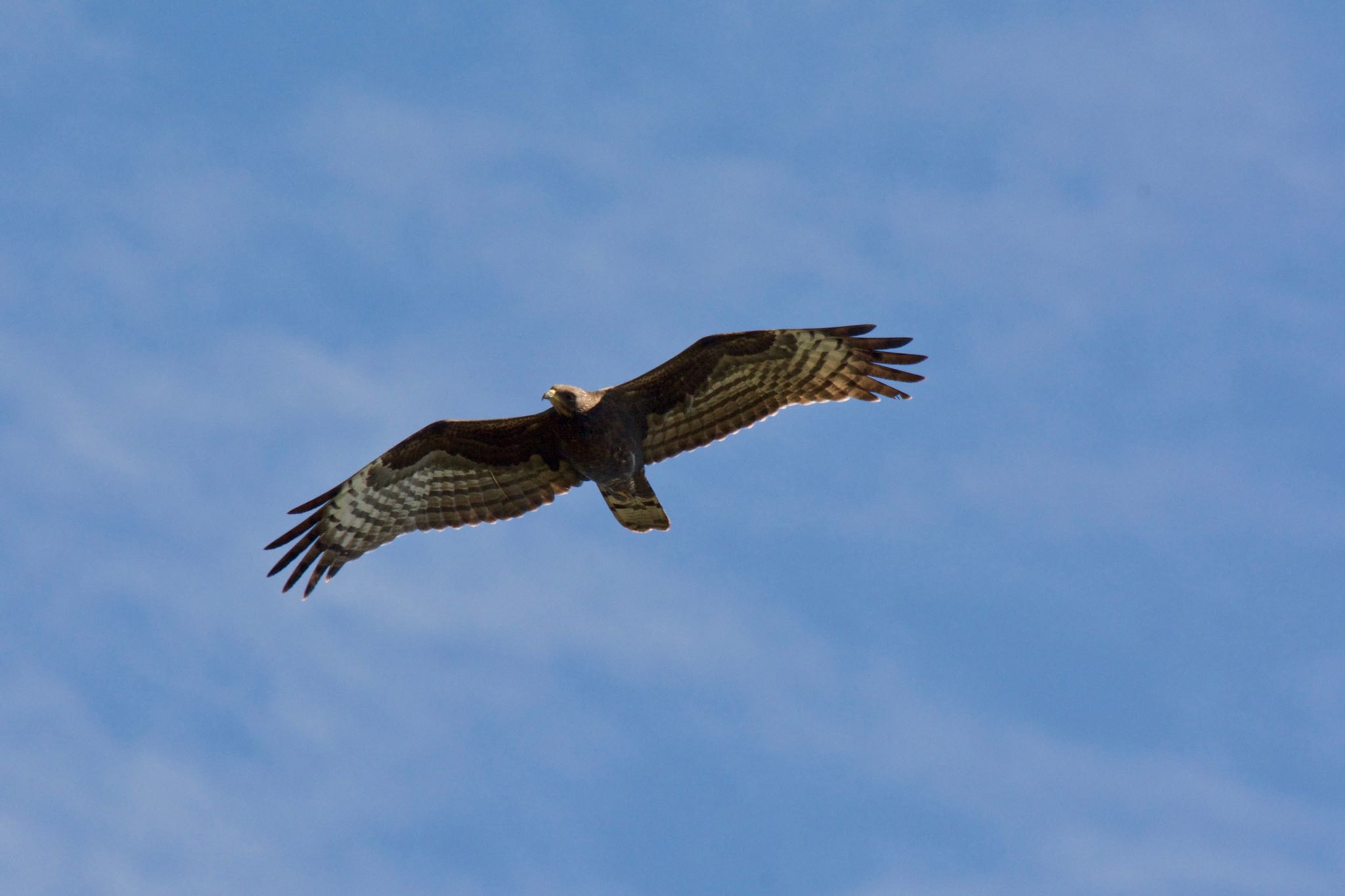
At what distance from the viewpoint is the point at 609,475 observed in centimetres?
1418

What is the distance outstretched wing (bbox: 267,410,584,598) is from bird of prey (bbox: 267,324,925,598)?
10 millimetres

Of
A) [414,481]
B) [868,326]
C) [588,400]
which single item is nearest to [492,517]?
[414,481]

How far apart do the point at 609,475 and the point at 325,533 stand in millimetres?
3013

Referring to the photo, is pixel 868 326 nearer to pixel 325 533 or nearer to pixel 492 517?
pixel 492 517

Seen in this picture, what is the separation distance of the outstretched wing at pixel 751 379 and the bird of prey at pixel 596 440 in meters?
0.01

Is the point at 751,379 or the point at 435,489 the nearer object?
the point at 751,379

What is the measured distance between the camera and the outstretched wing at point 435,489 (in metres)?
14.8

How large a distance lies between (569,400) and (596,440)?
435 mm

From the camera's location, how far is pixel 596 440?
14016 millimetres

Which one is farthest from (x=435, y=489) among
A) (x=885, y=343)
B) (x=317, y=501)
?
(x=885, y=343)

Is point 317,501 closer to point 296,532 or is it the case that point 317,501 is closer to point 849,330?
point 296,532

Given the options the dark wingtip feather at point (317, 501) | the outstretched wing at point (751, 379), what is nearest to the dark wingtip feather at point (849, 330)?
the outstretched wing at point (751, 379)

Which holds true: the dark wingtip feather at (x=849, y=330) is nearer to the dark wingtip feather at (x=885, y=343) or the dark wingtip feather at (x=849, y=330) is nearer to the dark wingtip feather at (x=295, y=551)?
the dark wingtip feather at (x=885, y=343)

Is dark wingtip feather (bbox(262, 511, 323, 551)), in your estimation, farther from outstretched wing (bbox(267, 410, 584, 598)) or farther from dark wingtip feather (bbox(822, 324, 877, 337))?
dark wingtip feather (bbox(822, 324, 877, 337))
